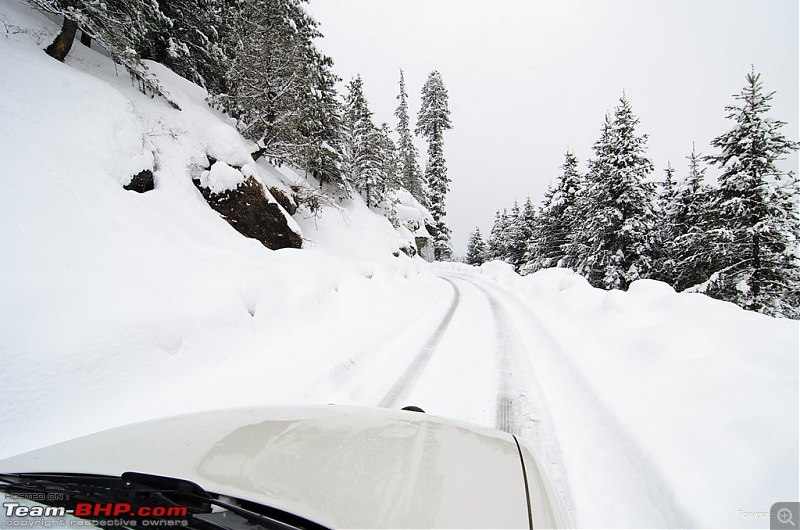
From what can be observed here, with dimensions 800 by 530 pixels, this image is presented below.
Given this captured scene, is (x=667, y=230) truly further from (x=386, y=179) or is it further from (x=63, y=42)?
(x=63, y=42)

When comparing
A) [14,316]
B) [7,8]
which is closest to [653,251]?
[14,316]

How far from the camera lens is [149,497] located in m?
1.16

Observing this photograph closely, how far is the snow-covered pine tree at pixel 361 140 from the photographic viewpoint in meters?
21.3

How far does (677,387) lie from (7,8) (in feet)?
50.0

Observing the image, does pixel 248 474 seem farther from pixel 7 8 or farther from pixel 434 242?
pixel 434 242

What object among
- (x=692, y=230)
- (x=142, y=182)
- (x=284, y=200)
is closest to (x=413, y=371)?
(x=142, y=182)

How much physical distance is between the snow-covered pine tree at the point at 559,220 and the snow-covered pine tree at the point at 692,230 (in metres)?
5.23

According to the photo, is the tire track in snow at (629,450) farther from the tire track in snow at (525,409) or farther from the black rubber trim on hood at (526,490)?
the black rubber trim on hood at (526,490)

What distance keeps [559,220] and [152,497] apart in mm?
24882

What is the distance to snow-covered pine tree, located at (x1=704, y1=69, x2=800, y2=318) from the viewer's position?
35.5 feet

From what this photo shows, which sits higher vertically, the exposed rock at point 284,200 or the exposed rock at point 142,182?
the exposed rock at point 284,200

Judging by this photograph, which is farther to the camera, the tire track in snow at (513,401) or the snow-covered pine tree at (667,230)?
the snow-covered pine tree at (667,230)

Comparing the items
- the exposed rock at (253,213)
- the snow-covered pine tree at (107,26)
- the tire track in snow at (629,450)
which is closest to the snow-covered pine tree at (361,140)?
the exposed rock at (253,213)

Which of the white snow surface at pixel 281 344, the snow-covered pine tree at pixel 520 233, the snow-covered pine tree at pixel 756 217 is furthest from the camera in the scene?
the snow-covered pine tree at pixel 520 233
